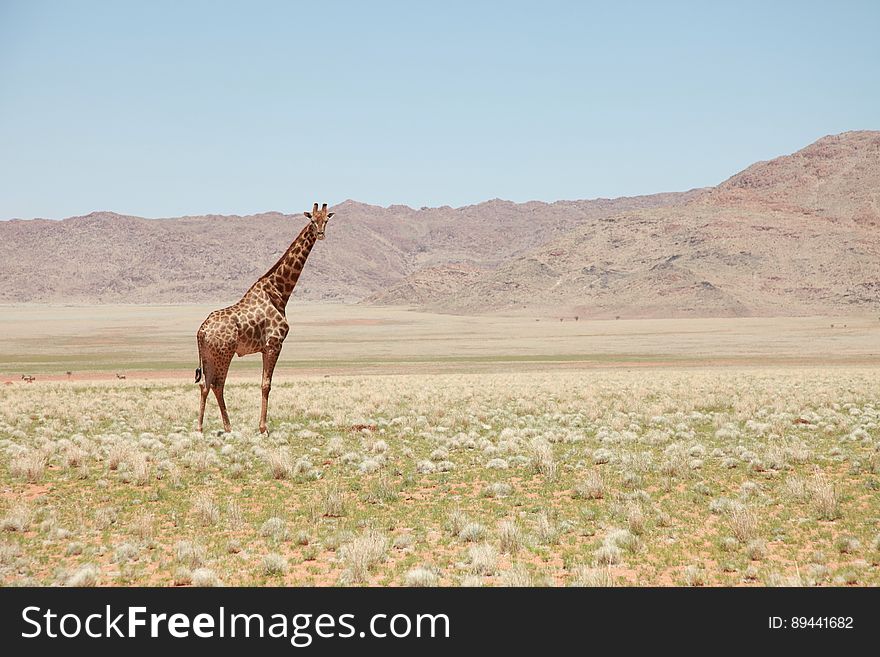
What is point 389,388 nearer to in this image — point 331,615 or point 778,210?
point 331,615

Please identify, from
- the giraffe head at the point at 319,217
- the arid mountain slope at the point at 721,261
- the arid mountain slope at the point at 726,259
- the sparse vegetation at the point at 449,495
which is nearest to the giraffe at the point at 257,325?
the giraffe head at the point at 319,217

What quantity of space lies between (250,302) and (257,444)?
306cm

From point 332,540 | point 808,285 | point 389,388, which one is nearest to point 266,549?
point 332,540

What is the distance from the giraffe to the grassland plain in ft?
4.72

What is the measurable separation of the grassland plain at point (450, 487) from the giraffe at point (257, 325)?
1440 mm

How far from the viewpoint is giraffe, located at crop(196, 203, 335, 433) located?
17.2 m

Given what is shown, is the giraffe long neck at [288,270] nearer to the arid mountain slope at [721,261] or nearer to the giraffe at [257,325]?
the giraffe at [257,325]

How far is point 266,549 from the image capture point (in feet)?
31.6

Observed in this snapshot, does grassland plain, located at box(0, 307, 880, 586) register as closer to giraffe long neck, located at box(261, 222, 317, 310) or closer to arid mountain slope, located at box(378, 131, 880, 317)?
giraffe long neck, located at box(261, 222, 317, 310)

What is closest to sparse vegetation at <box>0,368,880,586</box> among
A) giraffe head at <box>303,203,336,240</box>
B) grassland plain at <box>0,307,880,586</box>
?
grassland plain at <box>0,307,880,586</box>

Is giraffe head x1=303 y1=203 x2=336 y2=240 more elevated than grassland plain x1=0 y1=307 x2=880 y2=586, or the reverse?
giraffe head x1=303 y1=203 x2=336 y2=240

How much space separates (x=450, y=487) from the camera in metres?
13.2

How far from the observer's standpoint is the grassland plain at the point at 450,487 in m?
8.82

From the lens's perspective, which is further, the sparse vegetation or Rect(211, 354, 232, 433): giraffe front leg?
Rect(211, 354, 232, 433): giraffe front leg
